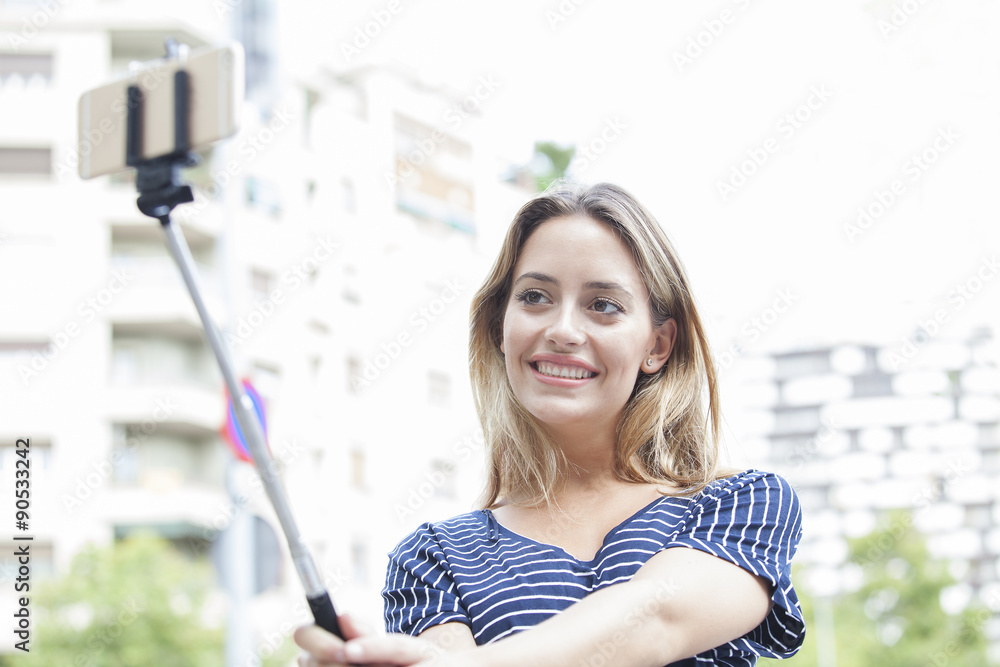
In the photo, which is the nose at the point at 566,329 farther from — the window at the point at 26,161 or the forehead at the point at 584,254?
the window at the point at 26,161

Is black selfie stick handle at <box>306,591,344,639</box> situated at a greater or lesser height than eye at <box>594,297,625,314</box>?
lesser

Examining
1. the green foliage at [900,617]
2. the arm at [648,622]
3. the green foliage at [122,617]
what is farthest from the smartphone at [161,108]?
the green foliage at [900,617]

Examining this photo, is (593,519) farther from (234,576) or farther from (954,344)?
(954,344)

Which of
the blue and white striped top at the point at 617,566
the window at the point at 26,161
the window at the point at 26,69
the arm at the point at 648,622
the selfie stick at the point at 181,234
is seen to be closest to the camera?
the selfie stick at the point at 181,234

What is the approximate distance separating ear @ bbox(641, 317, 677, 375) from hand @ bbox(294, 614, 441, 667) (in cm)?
79

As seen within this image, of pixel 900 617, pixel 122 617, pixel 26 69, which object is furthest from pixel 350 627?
pixel 900 617

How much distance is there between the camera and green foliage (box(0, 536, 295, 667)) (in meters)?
17.3

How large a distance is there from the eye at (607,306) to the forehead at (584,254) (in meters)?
0.04

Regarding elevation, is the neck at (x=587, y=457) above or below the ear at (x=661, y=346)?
below

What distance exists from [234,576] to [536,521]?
21.6 ft

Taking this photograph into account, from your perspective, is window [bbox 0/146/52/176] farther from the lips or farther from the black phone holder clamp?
the black phone holder clamp

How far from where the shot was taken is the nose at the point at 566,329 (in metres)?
1.75

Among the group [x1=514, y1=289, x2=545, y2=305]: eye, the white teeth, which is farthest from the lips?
[x1=514, y1=289, x2=545, y2=305]: eye

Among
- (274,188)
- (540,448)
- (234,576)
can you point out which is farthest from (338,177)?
(540,448)
